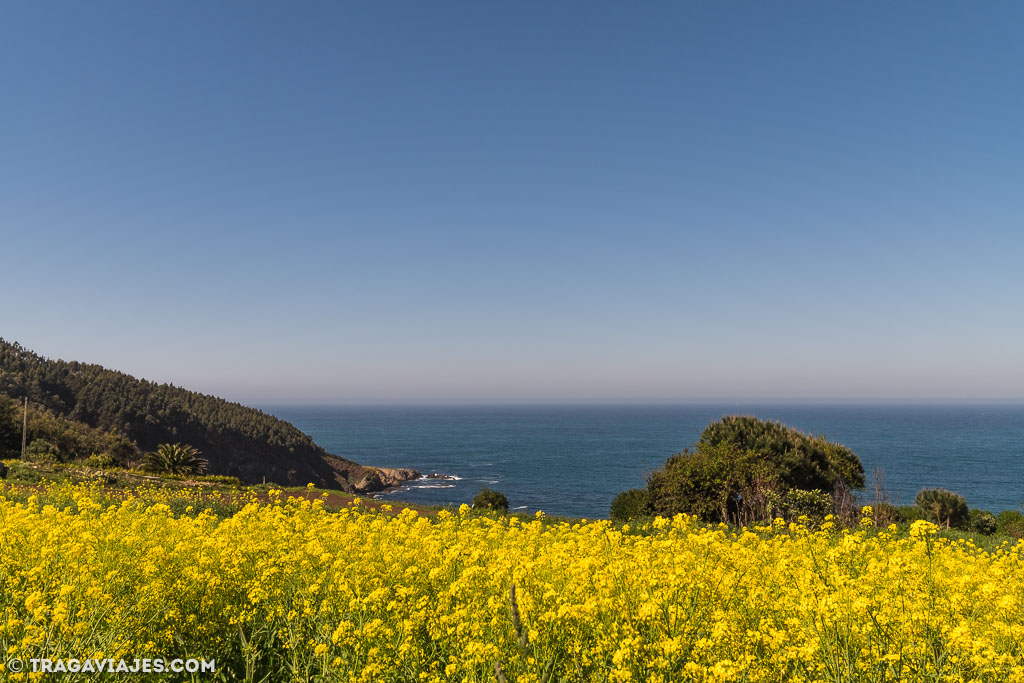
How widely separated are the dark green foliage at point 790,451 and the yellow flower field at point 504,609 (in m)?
18.6

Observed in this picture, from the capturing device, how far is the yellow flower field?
4234 mm

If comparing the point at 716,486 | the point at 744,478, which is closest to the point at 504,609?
the point at 716,486

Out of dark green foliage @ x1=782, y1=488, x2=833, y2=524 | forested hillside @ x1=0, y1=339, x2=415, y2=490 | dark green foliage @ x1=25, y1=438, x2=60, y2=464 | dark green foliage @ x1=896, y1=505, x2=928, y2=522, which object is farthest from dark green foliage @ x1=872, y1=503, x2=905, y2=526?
forested hillside @ x1=0, y1=339, x2=415, y2=490

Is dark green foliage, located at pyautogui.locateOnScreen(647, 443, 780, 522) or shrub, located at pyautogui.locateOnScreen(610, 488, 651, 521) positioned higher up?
dark green foliage, located at pyautogui.locateOnScreen(647, 443, 780, 522)

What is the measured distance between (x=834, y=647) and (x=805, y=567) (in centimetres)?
173

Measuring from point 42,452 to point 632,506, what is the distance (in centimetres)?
3321

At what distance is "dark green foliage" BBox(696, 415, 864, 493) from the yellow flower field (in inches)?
732

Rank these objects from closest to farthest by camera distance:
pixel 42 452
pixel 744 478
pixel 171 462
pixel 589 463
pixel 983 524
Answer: pixel 744 478
pixel 983 524
pixel 42 452
pixel 171 462
pixel 589 463

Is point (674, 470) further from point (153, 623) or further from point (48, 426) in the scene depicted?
point (48, 426)

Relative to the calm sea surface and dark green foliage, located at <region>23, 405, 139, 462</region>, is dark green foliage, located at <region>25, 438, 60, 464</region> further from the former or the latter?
the calm sea surface

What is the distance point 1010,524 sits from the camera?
910 inches

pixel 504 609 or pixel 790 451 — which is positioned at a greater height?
pixel 504 609

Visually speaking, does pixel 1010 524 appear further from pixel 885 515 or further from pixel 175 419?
pixel 175 419

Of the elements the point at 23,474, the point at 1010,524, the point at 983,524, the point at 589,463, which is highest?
the point at 23,474
